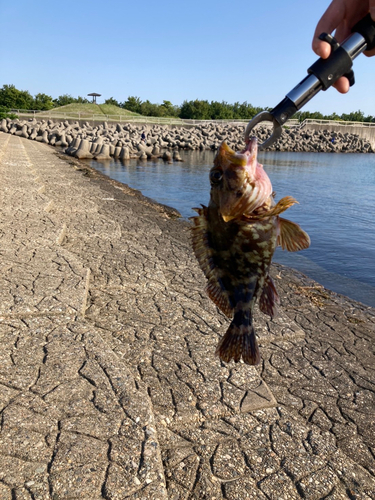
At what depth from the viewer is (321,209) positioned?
1695 cm

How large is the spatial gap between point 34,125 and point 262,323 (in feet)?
153

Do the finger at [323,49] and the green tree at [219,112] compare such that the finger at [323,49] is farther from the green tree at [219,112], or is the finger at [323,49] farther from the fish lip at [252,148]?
the green tree at [219,112]

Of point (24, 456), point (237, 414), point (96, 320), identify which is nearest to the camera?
point (24, 456)

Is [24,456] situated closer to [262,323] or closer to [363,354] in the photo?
[262,323]

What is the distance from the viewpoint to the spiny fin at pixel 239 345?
1.92 meters

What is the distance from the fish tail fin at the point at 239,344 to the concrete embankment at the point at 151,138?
15.4m

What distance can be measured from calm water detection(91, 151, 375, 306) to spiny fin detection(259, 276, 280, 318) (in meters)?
6.71

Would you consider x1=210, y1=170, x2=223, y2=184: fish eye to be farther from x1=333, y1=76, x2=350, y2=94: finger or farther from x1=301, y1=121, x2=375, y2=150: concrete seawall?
x1=301, y1=121, x2=375, y2=150: concrete seawall

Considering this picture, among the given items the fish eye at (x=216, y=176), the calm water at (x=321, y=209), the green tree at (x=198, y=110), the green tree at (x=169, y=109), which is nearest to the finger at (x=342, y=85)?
the fish eye at (x=216, y=176)

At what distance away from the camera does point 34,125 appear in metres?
44.8

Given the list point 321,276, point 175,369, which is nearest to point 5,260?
point 175,369

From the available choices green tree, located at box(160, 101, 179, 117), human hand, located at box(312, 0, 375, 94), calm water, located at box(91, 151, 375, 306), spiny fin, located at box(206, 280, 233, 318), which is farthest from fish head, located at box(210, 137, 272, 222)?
green tree, located at box(160, 101, 179, 117)

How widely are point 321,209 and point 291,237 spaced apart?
1631 cm

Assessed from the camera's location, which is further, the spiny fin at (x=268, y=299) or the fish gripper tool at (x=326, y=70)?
the spiny fin at (x=268, y=299)
